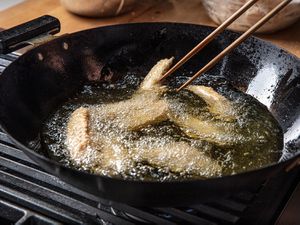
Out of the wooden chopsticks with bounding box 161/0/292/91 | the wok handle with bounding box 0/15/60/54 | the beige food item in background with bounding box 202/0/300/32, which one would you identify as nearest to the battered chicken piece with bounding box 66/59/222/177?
the wooden chopsticks with bounding box 161/0/292/91

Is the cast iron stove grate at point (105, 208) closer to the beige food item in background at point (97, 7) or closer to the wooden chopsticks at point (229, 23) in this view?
the wooden chopsticks at point (229, 23)

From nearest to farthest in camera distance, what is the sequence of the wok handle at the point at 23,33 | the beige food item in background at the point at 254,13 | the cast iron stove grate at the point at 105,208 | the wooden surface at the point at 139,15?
the cast iron stove grate at the point at 105,208
the wok handle at the point at 23,33
the beige food item in background at the point at 254,13
the wooden surface at the point at 139,15

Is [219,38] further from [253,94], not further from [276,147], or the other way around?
[276,147]

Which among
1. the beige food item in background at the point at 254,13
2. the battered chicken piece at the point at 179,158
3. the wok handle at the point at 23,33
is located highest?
the beige food item in background at the point at 254,13

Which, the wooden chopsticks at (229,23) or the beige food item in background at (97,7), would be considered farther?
the beige food item in background at (97,7)

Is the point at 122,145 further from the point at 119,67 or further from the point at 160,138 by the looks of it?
the point at 119,67

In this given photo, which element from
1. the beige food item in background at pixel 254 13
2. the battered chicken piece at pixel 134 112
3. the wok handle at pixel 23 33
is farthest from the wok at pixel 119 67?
the beige food item in background at pixel 254 13

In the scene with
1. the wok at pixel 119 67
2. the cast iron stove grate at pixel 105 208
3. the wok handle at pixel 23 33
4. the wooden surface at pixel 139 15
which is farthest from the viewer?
the wooden surface at pixel 139 15
